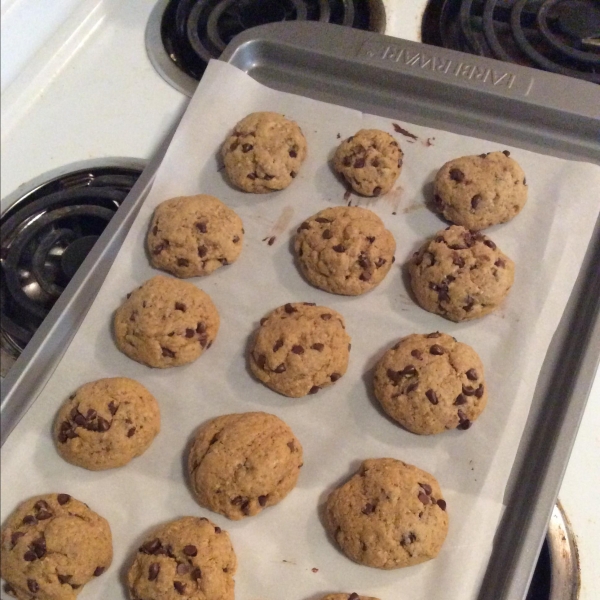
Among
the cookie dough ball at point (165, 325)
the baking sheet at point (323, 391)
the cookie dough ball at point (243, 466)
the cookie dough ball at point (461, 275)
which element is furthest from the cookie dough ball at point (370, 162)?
the cookie dough ball at point (243, 466)

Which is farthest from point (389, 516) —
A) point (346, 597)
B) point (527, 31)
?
point (527, 31)

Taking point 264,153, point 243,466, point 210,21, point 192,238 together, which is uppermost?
point 210,21

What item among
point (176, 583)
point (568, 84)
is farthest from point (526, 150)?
point (176, 583)

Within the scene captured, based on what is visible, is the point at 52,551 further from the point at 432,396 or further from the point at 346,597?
the point at 432,396

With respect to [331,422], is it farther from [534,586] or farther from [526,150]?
[526,150]

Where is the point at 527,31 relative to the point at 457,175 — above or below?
above

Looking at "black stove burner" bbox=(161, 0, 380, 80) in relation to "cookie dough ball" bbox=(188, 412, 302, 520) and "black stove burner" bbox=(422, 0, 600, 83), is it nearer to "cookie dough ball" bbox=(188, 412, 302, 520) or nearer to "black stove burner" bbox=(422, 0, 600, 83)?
"black stove burner" bbox=(422, 0, 600, 83)
